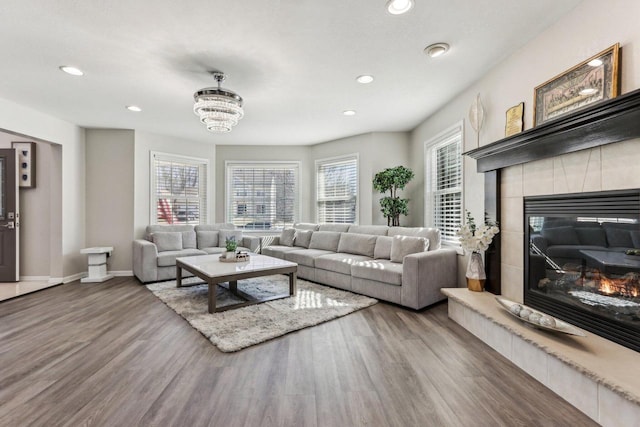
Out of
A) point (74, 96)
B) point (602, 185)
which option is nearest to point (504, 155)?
point (602, 185)

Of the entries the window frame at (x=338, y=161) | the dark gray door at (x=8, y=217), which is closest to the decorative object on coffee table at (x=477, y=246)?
the window frame at (x=338, y=161)

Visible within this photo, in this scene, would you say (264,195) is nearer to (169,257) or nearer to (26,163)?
(169,257)

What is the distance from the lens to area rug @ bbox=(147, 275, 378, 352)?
2.64 m

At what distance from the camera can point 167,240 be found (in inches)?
197

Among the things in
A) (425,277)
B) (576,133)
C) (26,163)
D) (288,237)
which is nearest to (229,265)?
(288,237)

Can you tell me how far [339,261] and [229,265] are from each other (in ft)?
4.86

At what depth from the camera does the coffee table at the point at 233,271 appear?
3.17 meters

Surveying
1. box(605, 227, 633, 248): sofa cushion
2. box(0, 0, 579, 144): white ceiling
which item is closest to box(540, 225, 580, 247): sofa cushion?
box(605, 227, 633, 248): sofa cushion

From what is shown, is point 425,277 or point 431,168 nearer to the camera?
point 425,277

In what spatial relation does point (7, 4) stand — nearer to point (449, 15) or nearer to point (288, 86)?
point (288, 86)

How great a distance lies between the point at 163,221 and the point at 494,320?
5530 mm

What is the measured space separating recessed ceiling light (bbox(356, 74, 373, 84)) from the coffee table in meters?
A: 2.29

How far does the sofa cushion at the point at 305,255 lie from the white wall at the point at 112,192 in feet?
9.20

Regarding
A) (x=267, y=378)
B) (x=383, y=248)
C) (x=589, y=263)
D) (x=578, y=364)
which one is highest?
(x=589, y=263)
